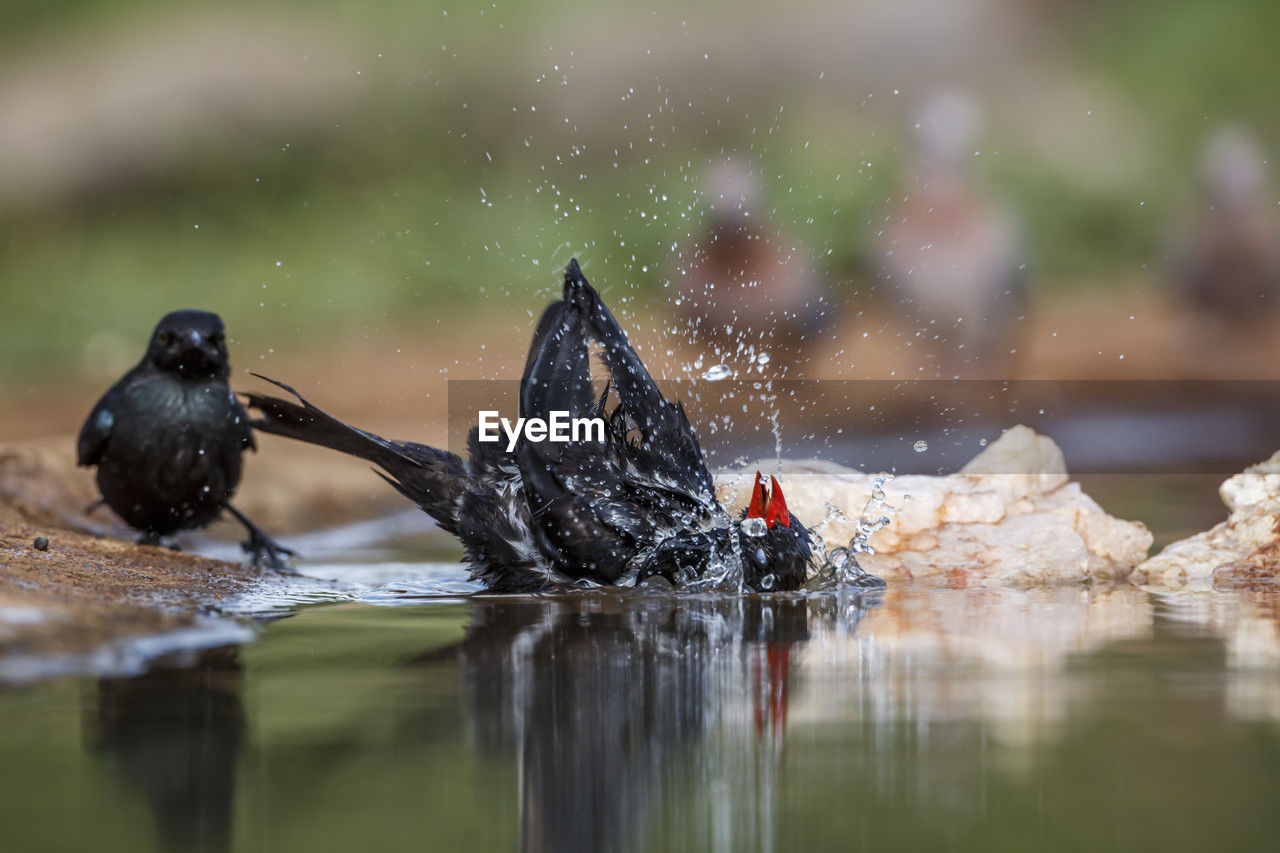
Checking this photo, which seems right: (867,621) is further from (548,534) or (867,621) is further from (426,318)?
(426,318)

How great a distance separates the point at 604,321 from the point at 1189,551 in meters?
1.84

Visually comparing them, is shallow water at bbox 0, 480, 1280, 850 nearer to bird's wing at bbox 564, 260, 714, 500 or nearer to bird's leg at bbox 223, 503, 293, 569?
bird's wing at bbox 564, 260, 714, 500

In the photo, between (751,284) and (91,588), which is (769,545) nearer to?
(91,588)

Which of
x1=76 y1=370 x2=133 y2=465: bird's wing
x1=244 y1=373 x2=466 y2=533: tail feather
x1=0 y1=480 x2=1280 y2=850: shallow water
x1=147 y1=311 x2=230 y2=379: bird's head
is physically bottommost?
x1=0 y1=480 x2=1280 y2=850: shallow water

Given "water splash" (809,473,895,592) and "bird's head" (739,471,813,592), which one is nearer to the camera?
"bird's head" (739,471,813,592)

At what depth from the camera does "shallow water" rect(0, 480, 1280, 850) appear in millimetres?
1642

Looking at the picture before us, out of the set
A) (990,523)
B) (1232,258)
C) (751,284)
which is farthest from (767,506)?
(1232,258)

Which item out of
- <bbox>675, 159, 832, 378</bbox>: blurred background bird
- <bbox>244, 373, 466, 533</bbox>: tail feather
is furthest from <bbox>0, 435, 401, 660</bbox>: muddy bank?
<bbox>675, 159, 832, 378</bbox>: blurred background bird

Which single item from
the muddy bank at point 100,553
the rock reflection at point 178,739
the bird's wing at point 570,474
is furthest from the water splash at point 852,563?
the rock reflection at point 178,739

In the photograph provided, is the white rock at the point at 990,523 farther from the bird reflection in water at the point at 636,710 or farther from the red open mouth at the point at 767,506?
the bird reflection in water at the point at 636,710

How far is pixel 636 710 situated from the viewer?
2215mm

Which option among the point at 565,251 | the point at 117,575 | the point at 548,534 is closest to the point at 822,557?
the point at 548,534

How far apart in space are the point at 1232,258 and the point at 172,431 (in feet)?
26.3

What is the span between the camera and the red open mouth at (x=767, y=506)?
3742 millimetres
